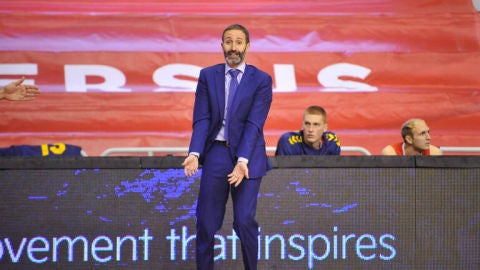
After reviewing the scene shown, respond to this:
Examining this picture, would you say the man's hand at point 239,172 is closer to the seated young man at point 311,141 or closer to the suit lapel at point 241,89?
the suit lapel at point 241,89

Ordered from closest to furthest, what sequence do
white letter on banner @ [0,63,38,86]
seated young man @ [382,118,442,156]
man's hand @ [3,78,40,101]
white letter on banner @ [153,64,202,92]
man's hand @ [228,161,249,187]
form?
man's hand @ [228,161,249,187] < man's hand @ [3,78,40,101] < seated young man @ [382,118,442,156] < white letter on banner @ [0,63,38,86] < white letter on banner @ [153,64,202,92]

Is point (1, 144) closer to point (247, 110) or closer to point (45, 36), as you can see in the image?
point (45, 36)

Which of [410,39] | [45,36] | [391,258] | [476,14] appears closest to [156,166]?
[391,258]

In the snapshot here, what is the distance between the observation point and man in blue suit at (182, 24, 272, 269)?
149 inches

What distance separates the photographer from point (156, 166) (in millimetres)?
4453

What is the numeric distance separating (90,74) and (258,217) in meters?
2.68

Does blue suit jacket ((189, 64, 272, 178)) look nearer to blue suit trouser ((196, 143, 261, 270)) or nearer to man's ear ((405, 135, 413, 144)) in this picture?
blue suit trouser ((196, 143, 261, 270))

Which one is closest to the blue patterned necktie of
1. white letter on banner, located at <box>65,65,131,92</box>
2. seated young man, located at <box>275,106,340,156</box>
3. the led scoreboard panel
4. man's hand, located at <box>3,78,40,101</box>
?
the led scoreboard panel

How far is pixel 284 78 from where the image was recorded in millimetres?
6617

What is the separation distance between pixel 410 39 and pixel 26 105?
11.3 feet

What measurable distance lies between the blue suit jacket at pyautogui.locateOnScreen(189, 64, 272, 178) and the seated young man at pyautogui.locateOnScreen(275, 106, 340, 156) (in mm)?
1097

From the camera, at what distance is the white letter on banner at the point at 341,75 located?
659 centimetres

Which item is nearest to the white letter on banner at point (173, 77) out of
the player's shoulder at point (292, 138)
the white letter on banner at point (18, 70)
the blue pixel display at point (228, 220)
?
the white letter on banner at point (18, 70)

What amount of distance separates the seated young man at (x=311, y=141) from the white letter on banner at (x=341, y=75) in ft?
4.97
